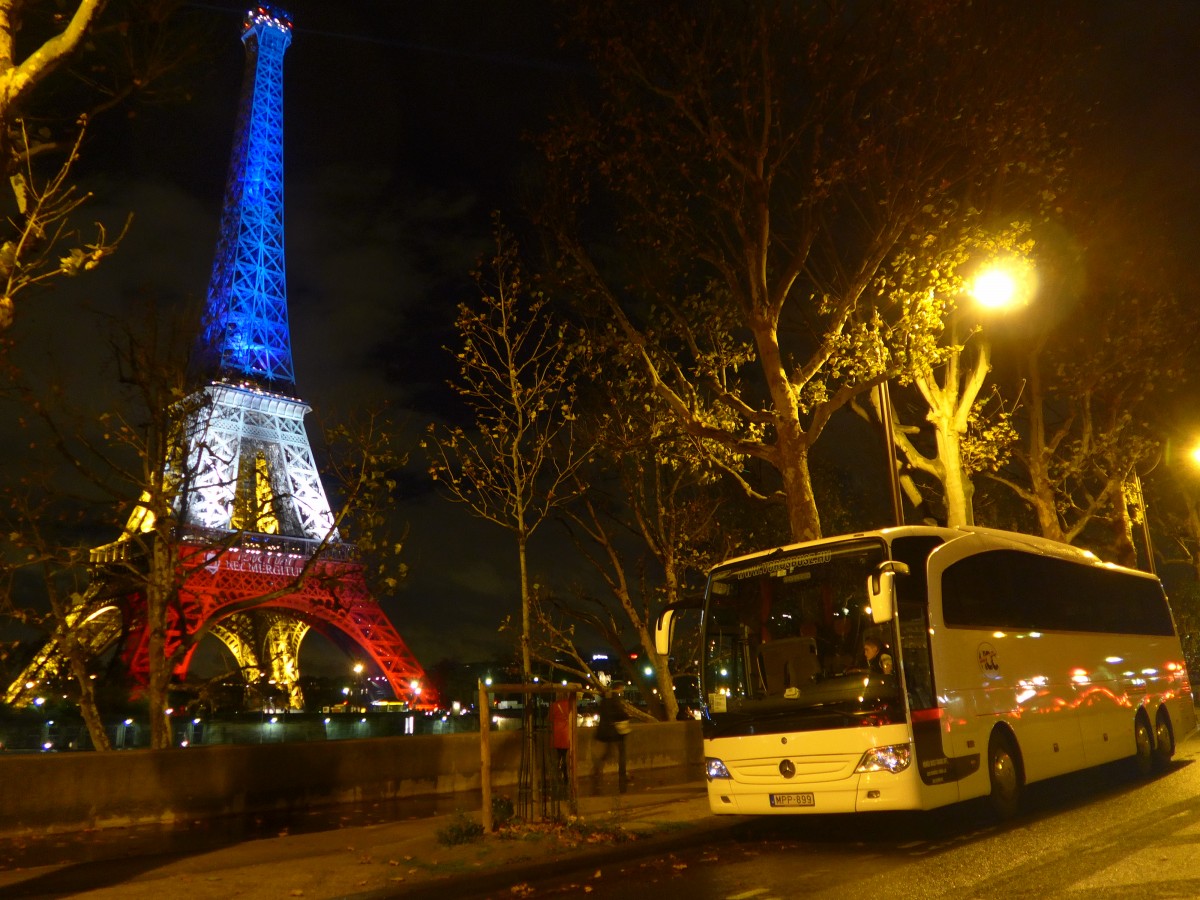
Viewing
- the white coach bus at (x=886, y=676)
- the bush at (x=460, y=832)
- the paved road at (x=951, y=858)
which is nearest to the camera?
the paved road at (x=951, y=858)

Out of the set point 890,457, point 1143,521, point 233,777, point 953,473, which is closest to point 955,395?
point 953,473

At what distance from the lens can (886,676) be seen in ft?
31.5

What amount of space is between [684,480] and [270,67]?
48199 millimetres

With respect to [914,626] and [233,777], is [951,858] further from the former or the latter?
[233,777]

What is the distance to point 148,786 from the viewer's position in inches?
492

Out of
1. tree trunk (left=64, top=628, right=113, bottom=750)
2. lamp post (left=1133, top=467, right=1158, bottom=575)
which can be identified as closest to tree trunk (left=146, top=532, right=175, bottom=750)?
tree trunk (left=64, top=628, right=113, bottom=750)

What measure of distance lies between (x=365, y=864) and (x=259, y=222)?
181ft

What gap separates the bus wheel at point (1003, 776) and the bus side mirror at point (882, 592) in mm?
2578

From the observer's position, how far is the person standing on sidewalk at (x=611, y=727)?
16.5 metres

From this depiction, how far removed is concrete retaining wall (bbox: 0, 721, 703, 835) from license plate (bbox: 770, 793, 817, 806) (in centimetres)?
674

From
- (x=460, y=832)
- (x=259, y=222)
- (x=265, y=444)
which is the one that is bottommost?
(x=460, y=832)

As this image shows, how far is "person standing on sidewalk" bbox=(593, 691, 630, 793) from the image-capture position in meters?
16.5

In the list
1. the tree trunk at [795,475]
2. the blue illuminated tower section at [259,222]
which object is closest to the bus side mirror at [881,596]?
the tree trunk at [795,475]

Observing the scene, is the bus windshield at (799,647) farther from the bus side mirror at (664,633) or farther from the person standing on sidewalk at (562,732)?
the person standing on sidewalk at (562,732)
